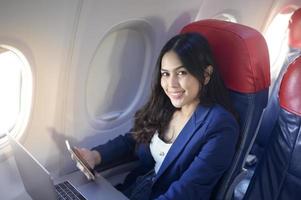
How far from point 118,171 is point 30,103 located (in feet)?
2.07

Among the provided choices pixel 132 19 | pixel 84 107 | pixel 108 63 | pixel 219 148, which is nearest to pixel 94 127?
pixel 84 107

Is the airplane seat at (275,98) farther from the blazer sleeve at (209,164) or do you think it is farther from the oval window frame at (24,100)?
the oval window frame at (24,100)

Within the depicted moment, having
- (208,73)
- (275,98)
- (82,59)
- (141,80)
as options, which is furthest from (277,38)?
(82,59)

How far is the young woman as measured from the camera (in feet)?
4.62

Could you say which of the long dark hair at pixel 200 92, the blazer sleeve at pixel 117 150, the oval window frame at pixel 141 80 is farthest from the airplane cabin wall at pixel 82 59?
the long dark hair at pixel 200 92

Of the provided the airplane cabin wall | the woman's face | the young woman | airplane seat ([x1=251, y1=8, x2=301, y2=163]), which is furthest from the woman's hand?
airplane seat ([x1=251, y1=8, x2=301, y2=163])

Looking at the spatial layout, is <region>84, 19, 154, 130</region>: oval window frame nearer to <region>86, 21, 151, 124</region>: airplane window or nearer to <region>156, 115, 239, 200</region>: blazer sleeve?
<region>86, 21, 151, 124</region>: airplane window

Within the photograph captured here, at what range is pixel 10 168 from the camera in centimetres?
156

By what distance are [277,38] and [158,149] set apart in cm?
221

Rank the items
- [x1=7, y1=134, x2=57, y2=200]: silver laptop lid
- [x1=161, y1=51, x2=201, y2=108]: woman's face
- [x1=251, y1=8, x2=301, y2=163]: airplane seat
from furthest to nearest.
A: 1. [x1=251, y1=8, x2=301, y2=163]: airplane seat
2. [x1=161, y1=51, x2=201, y2=108]: woman's face
3. [x1=7, y1=134, x2=57, y2=200]: silver laptop lid

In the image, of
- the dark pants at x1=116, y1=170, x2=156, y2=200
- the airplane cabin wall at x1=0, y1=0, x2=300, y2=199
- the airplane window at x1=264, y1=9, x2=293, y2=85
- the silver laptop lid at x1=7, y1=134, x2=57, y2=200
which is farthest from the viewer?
the airplane window at x1=264, y1=9, x2=293, y2=85

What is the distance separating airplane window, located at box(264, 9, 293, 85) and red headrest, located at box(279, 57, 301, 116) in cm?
171

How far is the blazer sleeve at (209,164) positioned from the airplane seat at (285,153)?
0.66 feet

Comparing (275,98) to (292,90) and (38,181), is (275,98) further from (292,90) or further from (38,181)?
(38,181)
